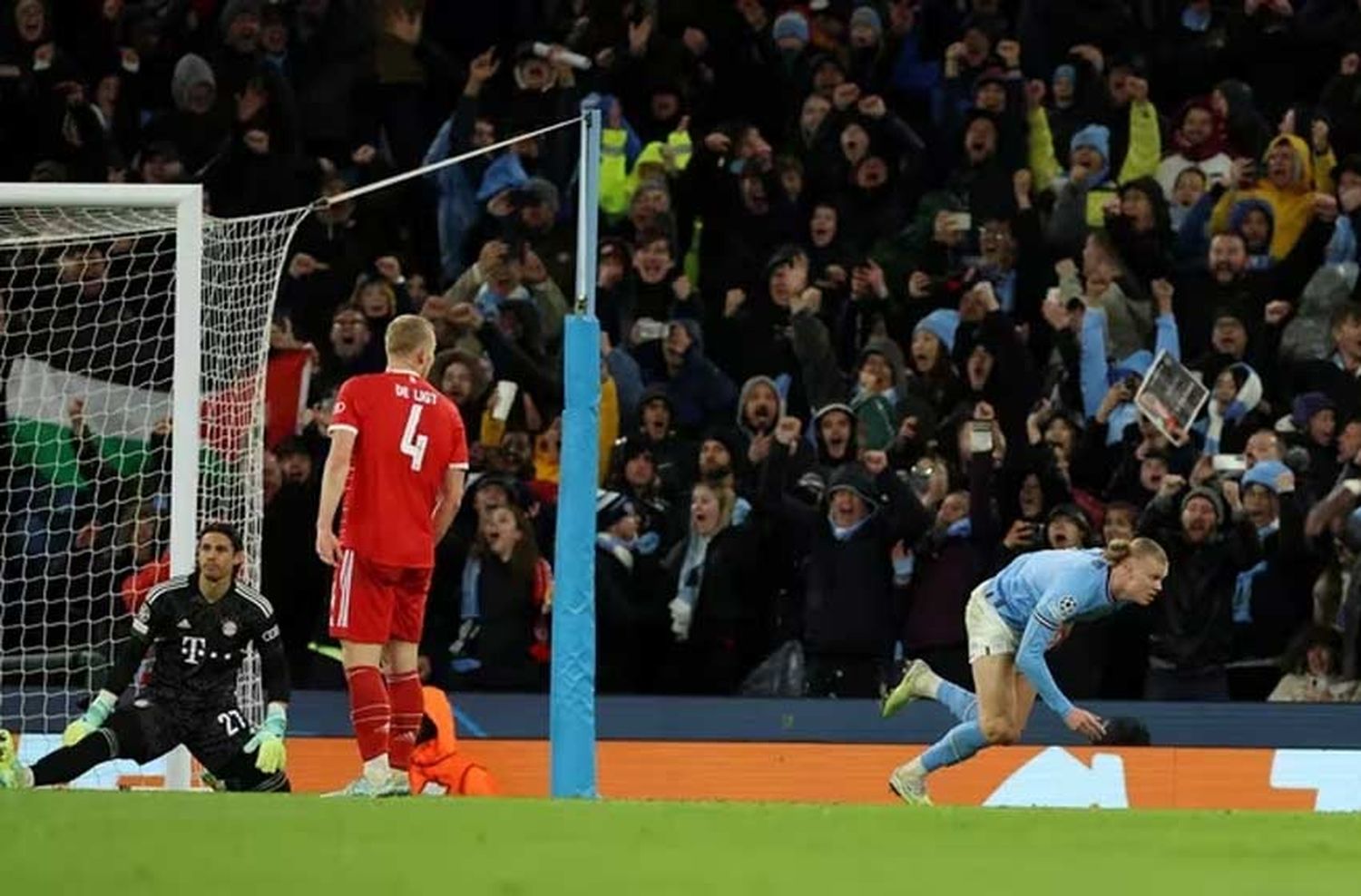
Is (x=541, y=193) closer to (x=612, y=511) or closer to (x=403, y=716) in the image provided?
(x=612, y=511)

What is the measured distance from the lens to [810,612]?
14328 millimetres

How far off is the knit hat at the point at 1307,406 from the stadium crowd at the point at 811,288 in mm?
31

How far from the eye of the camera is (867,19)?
18.2 metres

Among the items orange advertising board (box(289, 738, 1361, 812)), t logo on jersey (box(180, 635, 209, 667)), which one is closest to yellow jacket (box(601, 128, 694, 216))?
orange advertising board (box(289, 738, 1361, 812))

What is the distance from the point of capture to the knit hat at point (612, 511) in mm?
14922

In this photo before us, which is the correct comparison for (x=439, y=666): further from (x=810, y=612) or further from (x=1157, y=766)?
(x=1157, y=766)

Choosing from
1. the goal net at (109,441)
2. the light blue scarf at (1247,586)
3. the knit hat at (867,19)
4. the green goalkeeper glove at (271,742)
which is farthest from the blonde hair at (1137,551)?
the knit hat at (867,19)

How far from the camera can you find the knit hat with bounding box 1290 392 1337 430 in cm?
1522

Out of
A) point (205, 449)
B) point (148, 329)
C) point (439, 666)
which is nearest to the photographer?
point (205, 449)

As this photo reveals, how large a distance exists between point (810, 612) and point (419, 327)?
3.39 meters

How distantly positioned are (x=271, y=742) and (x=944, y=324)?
5514 mm

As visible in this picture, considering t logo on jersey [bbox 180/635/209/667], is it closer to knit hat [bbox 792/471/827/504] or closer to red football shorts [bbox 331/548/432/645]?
red football shorts [bbox 331/548/432/645]

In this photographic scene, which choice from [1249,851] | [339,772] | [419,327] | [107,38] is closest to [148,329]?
[107,38]

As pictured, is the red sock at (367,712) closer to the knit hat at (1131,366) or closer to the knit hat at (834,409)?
A: the knit hat at (834,409)
